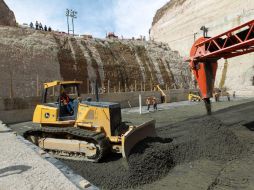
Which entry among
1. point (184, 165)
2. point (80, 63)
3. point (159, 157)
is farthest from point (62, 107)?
point (80, 63)

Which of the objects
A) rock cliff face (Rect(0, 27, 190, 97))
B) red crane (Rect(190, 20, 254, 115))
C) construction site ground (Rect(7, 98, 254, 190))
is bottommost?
construction site ground (Rect(7, 98, 254, 190))

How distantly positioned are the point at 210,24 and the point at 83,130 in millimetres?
48098

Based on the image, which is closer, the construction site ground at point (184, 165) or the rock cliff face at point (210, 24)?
the construction site ground at point (184, 165)

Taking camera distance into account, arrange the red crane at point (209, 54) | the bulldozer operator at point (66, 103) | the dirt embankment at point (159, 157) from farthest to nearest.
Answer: the bulldozer operator at point (66, 103), the red crane at point (209, 54), the dirt embankment at point (159, 157)

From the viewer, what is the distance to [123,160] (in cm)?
835

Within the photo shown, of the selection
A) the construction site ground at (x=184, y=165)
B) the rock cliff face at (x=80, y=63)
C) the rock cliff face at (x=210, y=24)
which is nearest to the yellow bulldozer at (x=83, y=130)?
the construction site ground at (x=184, y=165)

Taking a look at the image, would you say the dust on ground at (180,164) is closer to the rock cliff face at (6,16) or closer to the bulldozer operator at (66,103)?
the bulldozer operator at (66,103)

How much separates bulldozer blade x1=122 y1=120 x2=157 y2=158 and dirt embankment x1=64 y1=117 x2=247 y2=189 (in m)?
0.20

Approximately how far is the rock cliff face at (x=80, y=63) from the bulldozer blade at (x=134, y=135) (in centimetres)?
1722

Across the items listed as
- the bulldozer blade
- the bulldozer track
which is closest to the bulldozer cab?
the bulldozer track

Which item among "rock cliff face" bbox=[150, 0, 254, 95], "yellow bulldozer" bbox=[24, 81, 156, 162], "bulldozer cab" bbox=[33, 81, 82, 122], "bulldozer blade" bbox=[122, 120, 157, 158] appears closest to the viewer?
"bulldozer blade" bbox=[122, 120, 157, 158]

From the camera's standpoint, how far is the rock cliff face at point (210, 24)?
141 feet

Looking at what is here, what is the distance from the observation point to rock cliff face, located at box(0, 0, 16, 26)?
49.5 meters

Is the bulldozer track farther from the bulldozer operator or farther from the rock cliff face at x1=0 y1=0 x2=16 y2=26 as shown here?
the rock cliff face at x1=0 y1=0 x2=16 y2=26
